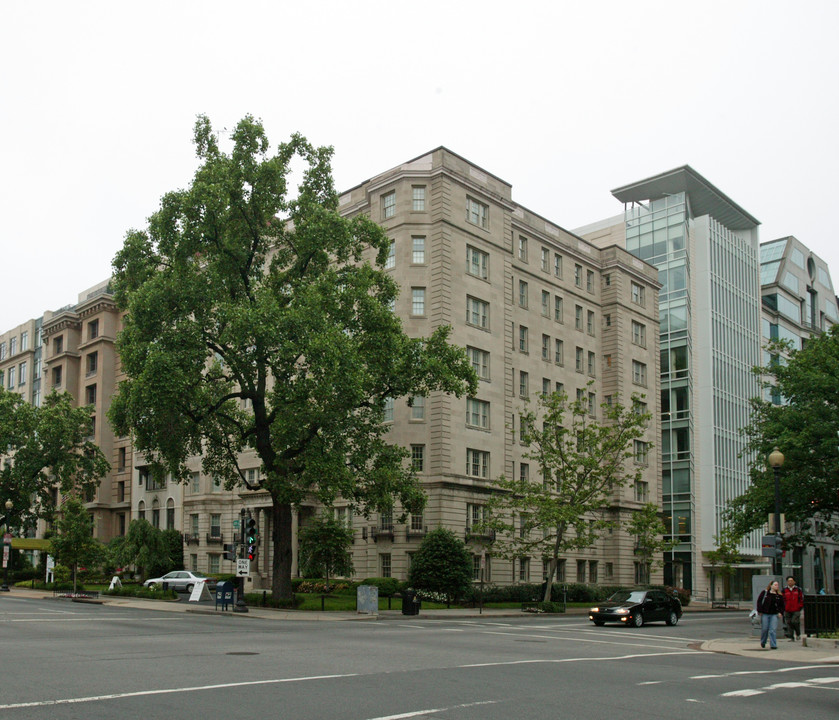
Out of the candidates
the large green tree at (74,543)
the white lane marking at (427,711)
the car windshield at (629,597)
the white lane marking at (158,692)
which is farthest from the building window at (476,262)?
the white lane marking at (427,711)

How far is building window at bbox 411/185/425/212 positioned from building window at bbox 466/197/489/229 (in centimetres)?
305

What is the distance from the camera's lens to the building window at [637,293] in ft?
236

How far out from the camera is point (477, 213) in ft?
184

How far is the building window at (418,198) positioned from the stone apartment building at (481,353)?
0.24 ft

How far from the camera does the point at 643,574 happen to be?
2702 inches

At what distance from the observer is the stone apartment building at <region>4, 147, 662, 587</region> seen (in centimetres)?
5175

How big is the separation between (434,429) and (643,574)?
89.1ft

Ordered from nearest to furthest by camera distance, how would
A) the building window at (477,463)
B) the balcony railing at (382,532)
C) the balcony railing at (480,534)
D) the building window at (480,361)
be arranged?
1. the balcony railing at (480,534)
2. the balcony railing at (382,532)
3. the building window at (477,463)
4. the building window at (480,361)

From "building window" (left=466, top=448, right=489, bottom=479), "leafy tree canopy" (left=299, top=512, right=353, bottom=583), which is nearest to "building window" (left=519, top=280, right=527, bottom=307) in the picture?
"building window" (left=466, top=448, right=489, bottom=479)

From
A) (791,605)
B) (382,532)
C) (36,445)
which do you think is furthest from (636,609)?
(36,445)

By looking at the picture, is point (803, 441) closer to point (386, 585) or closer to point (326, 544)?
point (386, 585)

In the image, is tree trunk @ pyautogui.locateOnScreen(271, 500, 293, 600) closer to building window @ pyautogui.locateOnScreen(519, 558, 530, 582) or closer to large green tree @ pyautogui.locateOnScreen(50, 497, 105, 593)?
large green tree @ pyautogui.locateOnScreen(50, 497, 105, 593)

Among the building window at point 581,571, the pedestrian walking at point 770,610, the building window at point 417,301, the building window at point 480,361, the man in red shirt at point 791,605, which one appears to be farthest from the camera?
the building window at point 581,571

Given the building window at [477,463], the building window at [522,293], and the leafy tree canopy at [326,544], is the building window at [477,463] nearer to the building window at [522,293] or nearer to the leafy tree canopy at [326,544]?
the leafy tree canopy at [326,544]
